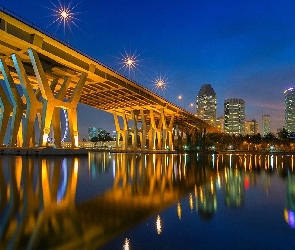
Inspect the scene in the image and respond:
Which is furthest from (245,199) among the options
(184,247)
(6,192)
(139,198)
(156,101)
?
(156,101)

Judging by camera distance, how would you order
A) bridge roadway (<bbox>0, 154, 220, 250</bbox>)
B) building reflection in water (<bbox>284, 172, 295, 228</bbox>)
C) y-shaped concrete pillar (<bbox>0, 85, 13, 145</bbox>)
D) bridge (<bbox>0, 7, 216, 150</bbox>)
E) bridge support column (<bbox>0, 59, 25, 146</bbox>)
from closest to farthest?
bridge roadway (<bbox>0, 154, 220, 250</bbox>), building reflection in water (<bbox>284, 172, 295, 228</bbox>), bridge (<bbox>0, 7, 216, 150</bbox>), bridge support column (<bbox>0, 59, 25, 146</bbox>), y-shaped concrete pillar (<bbox>0, 85, 13, 145</bbox>)

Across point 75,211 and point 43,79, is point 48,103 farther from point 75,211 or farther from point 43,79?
point 75,211

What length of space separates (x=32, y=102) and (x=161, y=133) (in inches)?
1899

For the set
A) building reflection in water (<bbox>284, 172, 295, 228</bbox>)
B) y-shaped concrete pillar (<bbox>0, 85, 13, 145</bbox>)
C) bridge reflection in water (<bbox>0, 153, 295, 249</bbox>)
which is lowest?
building reflection in water (<bbox>284, 172, 295, 228</bbox>)

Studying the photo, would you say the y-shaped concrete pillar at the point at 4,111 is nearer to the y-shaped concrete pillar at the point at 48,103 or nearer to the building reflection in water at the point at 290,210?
the y-shaped concrete pillar at the point at 48,103

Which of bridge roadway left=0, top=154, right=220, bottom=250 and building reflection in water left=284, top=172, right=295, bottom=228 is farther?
building reflection in water left=284, top=172, right=295, bottom=228

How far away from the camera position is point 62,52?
3725 centimetres

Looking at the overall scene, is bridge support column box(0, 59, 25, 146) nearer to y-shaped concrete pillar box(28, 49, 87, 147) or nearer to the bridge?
the bridge

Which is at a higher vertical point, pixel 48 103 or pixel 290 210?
pixel 48 103

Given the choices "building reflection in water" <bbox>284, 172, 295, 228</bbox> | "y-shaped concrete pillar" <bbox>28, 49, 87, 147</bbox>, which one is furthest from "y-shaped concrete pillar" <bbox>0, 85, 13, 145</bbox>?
"building reflection in water" <bbox>284, 172, 295, 228</bbox>

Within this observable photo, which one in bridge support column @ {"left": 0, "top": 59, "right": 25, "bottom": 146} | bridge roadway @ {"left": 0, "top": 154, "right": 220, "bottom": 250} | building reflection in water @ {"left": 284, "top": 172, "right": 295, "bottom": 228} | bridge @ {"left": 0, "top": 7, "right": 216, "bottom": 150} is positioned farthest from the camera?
bridge support column @ {"left": 0, "top": 59, "right": 25, "bottom": 146}

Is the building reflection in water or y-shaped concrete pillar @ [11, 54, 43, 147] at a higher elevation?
y-shaped concrete pillar @ [11, 54, 43, 147]

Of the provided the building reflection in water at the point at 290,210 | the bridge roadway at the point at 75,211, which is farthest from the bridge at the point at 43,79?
the building reflection in water at the point at 290,210

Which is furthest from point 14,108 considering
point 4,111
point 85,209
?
point 85,209
